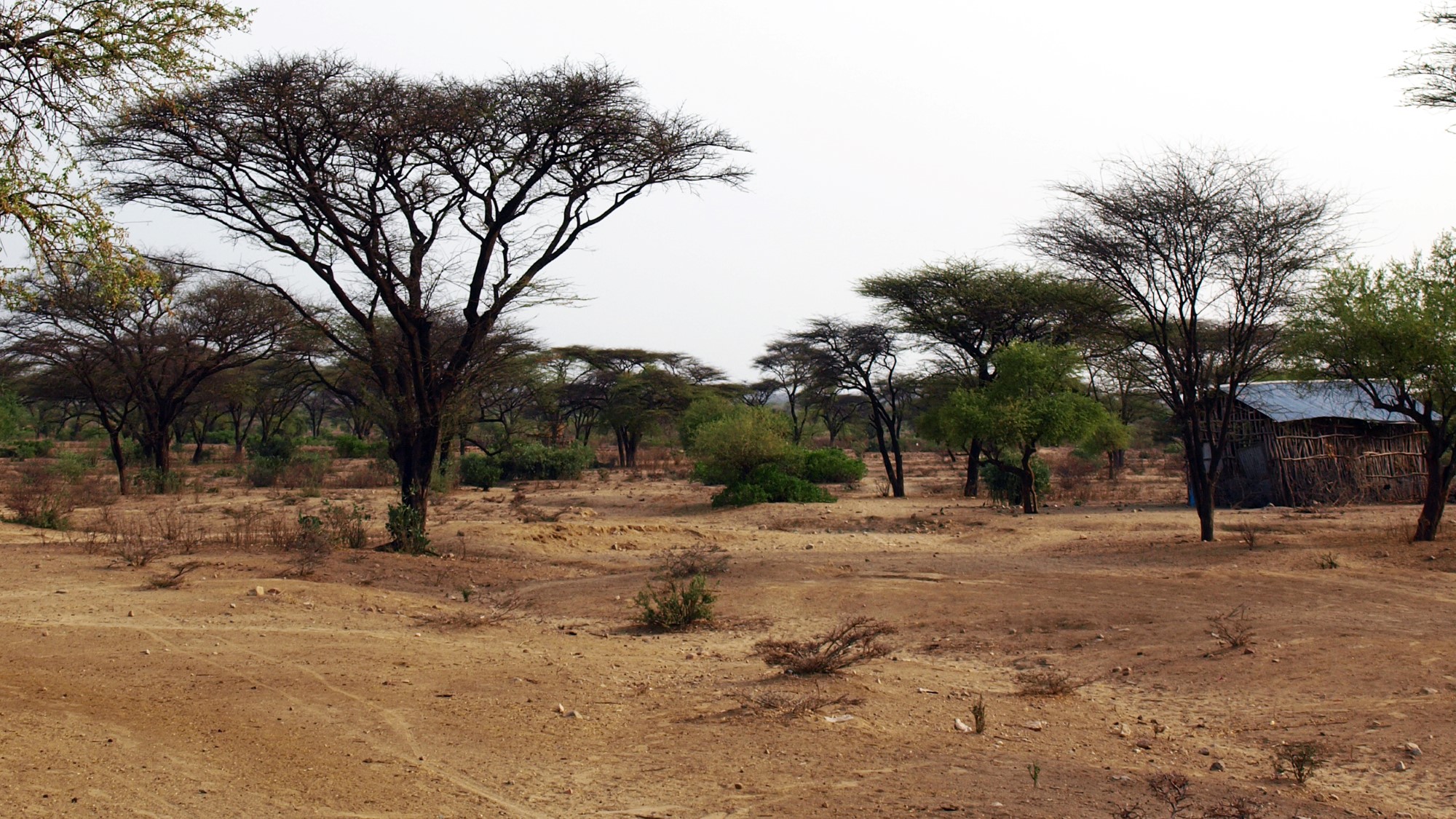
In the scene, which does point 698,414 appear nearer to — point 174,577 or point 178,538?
point 178,538

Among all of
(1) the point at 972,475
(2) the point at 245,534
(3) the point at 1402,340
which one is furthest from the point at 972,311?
(2) the point at 245,534

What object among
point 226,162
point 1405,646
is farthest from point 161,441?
point 1405,646

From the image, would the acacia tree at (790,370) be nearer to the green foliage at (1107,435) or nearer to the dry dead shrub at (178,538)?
the green foliage at (1107,435)

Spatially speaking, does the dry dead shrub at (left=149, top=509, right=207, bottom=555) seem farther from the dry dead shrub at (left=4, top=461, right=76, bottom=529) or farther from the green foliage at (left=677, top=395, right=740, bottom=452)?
the green foliage at (left=677, top=395, right=740, bottom=452)

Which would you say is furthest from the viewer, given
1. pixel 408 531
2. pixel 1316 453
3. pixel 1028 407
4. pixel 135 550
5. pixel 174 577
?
pixel 1316 453

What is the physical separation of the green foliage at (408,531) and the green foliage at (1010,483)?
1432cm

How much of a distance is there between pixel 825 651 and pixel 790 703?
1672mm

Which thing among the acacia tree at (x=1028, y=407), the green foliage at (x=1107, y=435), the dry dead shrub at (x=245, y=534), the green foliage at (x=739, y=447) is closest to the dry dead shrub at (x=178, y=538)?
the dry dead shrub at (x=245, y=534)

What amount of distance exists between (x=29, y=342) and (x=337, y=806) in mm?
27219

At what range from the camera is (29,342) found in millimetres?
25766

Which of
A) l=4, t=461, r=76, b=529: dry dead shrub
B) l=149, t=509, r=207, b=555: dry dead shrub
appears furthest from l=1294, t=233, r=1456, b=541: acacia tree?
l=4, t=461, r=76, b=529: dry dead shrub

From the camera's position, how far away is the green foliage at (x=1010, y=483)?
23.6m

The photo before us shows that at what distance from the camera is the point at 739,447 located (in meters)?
24.5

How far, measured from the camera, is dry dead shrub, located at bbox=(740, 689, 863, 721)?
5934 millimetres
